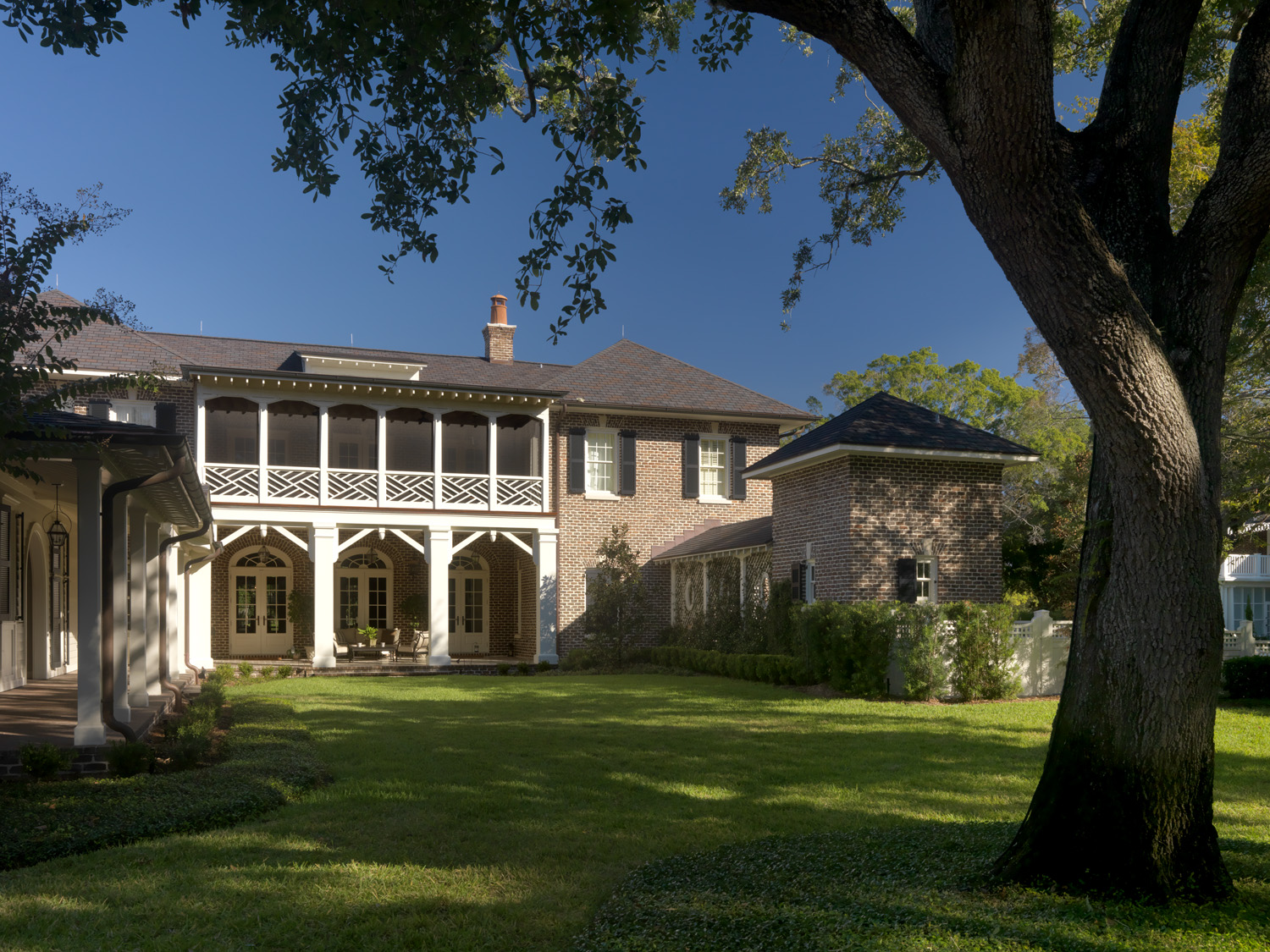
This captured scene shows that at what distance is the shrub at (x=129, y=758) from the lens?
Result: 7965 mm

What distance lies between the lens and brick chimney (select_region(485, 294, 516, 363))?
2767 cm

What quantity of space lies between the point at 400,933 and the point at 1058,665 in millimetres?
14183

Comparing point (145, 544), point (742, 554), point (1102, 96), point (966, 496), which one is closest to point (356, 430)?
point (742, 554)

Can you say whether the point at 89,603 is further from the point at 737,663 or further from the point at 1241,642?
Answer: the point at 1241,642

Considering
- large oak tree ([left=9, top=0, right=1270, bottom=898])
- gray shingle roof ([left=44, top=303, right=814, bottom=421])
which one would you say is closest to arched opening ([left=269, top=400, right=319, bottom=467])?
gray shingle roof ([left=44, top=303, right=814, bottom=421])

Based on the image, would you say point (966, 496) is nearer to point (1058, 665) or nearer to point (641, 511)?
point (1058, 665)

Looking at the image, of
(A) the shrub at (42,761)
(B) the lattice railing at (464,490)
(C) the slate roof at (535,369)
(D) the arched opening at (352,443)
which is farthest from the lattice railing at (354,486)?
(A) the shrub at (42,761)

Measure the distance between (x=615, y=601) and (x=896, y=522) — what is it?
7.88 metres

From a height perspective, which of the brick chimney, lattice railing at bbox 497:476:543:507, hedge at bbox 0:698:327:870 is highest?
the brick chimney

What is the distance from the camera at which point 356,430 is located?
25.3m

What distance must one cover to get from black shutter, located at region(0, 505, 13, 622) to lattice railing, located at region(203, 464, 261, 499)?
7.93 meters

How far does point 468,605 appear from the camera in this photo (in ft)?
85.0

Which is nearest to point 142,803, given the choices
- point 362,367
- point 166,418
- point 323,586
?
point 166,418

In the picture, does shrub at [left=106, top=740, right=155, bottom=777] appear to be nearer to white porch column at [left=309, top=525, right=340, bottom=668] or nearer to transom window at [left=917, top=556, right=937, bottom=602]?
transom window at [left=917, top=556, right=937, bottom=602]
